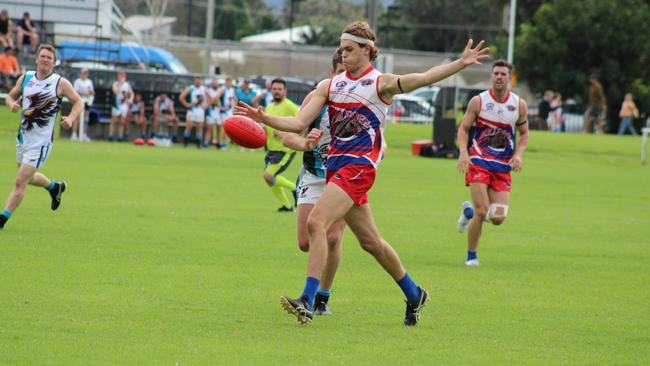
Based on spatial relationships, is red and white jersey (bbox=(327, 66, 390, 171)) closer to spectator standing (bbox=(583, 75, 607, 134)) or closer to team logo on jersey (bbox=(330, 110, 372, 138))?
team logo on jersey (bbox=(330, 110, 372, 138))

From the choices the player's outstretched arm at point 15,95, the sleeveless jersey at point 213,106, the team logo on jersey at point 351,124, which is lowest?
the sleeveless jersey at point 213,106

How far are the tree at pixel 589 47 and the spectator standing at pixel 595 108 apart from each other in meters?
3.42

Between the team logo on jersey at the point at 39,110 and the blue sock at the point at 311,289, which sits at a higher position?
the team logo on jersey at the point at 39,110

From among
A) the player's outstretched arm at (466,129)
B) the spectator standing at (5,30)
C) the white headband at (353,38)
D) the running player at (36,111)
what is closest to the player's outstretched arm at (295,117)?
the white headband at (353,38)

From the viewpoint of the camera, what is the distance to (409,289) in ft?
30.9

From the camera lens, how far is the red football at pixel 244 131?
9.16m

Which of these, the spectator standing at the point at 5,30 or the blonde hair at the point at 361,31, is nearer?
the blonde hair at the point at 361,31

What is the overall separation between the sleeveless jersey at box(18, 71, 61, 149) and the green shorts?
16.5ft

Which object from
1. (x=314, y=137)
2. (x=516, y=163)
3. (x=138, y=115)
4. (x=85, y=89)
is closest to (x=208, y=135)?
(x=138, y=115)

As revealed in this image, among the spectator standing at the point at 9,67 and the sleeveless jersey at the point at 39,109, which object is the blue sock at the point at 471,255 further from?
the spectator standing at the point at 9,67

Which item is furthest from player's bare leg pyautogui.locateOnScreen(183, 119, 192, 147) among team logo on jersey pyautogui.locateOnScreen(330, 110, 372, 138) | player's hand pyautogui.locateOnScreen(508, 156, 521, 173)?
team logo on jersey pyautogui.locateOnScreen(330, 110, 372, 138)

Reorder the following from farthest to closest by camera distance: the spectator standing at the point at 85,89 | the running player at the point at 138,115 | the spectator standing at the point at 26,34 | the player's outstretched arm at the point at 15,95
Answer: the spectator standing at the point at 26,34 < the running player at the point at 138,115 < the spectator standing at the point at 85,89 < the player's outstretched arm at the point at 15,95

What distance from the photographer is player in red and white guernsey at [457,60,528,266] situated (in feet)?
44.4

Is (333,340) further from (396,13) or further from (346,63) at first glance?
(396,13)
